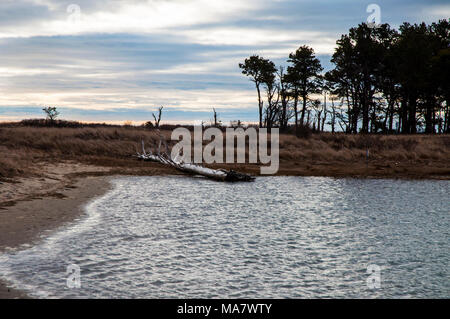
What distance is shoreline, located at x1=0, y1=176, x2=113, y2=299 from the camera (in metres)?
10.2

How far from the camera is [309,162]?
3247 cm

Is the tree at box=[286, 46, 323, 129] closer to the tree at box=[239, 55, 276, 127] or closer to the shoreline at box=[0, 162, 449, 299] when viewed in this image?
the tree at box=[239, 55, 276, 127]

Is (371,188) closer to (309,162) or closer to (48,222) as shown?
(309,162)

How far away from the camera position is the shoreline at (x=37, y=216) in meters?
10.2

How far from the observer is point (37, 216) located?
13.1 metres

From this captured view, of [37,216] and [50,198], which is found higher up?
[50,198]

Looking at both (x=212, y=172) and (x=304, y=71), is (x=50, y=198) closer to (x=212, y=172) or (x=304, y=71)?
(x=212, y=172)

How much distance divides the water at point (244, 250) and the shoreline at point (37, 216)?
1.30 ft

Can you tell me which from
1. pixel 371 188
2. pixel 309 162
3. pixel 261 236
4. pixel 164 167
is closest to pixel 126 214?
pixel 261 236

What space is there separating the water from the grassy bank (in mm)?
10634
